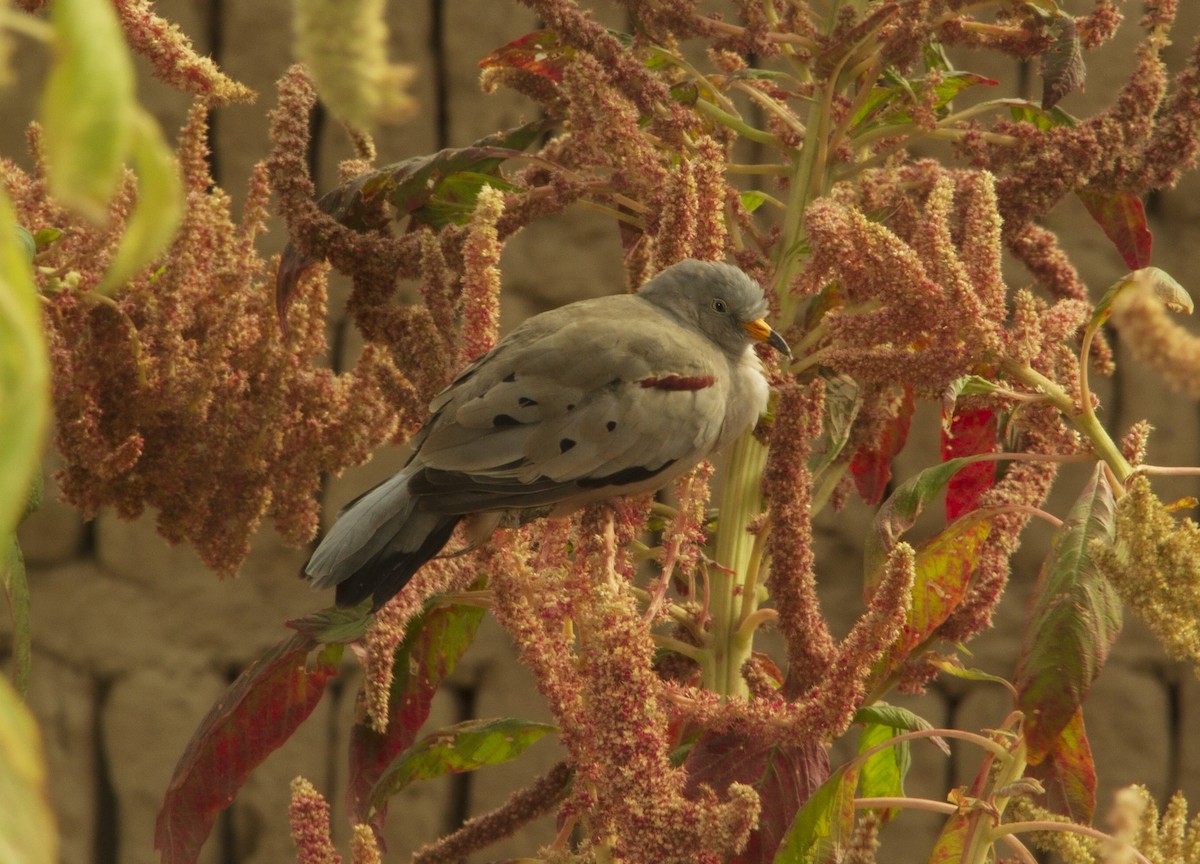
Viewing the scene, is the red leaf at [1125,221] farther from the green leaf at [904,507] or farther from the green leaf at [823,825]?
the green leaf at [823,825]

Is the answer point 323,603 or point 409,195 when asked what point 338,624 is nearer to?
point 409,195

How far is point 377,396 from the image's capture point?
1.17 m

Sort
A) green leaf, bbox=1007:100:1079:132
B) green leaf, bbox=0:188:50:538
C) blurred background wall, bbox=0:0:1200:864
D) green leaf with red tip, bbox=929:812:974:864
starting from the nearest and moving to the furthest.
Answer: green leaf, bbox=0:188:50:538 < green leaf with red tip, bbox=929:812:974:864 < green leaf, bbox=1007:100:1079:132 < blurred background wall, bbox=0:0:1200:864

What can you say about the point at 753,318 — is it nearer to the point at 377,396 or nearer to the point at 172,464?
the point at 377,396

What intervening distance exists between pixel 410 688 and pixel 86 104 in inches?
35.9

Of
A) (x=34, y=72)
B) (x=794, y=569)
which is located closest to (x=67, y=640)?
(x=34, y=72)

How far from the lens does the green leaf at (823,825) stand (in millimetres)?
858

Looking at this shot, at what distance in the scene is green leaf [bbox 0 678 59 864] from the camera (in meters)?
0.22

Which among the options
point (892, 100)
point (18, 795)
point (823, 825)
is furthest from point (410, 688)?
point (18, 795)

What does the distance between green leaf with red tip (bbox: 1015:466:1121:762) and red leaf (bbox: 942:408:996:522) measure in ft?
0.86

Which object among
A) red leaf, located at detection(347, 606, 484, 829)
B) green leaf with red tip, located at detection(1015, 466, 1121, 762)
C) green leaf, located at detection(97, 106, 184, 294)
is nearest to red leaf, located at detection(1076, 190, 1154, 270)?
green leaf with red tip, located at detection(1015, 466, 1121, 762)

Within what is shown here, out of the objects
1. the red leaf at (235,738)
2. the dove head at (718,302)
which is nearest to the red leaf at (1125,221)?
the dove head at (718,302)

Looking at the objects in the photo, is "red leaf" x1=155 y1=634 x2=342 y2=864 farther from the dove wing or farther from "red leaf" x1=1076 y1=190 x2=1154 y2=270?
"red leaf" x1=1076 y1=190 x2=1154 y2=270

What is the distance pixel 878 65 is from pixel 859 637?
45 centimetres
